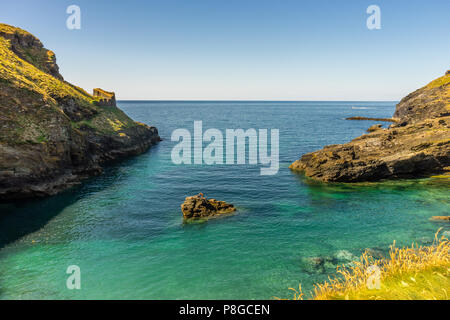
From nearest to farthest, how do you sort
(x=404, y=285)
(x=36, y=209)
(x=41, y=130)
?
(x=404, y=285) < (x=36, y=209) < (x=41, y=130)

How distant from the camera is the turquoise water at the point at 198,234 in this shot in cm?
2070

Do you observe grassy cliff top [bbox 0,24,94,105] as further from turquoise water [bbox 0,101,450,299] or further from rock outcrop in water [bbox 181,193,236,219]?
rock outcrop in water [bbox 181,193,236,219]

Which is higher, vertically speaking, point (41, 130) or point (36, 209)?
point (41, 130)

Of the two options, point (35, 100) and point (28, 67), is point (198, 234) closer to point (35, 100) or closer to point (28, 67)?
point (35, 100)

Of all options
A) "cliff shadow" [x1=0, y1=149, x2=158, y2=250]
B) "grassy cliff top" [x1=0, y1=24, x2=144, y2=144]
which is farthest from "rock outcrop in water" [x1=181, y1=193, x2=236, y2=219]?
"grassy cliff top" [x1=0, y1=24, x2=144, y2=144]

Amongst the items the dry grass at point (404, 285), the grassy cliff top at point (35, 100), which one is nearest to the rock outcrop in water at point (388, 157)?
the dry grass at point (404, 285)

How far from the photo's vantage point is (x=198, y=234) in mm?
28750

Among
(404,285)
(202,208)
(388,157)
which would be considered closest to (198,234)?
(202,208)

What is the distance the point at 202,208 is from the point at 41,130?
30.6m

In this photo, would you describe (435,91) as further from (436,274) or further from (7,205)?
(7,205)

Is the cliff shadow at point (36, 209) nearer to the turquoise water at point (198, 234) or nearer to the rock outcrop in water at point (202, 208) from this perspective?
the turquoise water at point (198, 234)

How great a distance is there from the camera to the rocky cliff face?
1507 inches
